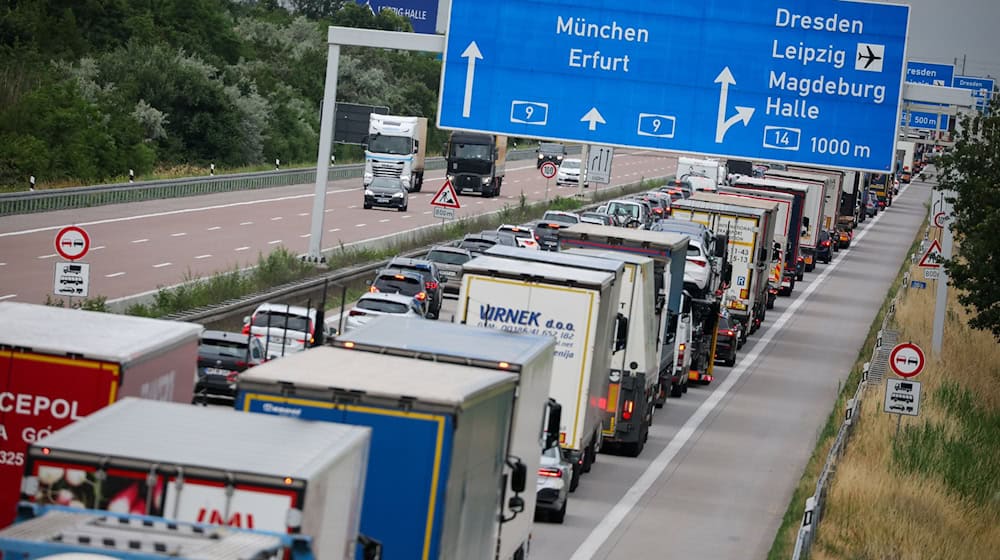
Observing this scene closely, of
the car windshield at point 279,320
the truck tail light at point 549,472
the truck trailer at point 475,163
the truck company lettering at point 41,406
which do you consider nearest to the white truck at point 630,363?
the truck tail light at point 549,472

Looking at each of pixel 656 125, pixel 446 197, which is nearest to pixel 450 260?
pixel 446 197

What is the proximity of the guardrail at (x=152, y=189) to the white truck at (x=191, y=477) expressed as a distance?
42.0 m

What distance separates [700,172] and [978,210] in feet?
183

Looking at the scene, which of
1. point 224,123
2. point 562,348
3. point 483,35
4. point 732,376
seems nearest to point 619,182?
point 224,123

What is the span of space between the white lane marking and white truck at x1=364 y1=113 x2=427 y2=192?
26302 mm

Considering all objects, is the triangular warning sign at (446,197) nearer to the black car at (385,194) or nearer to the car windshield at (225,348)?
the black car at (385,194)

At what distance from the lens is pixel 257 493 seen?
8.86 metres

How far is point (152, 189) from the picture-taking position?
62.2 m

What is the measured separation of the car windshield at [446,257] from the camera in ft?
151

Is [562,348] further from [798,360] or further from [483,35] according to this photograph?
[798,360]

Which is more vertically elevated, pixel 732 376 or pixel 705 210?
pixel 705 210

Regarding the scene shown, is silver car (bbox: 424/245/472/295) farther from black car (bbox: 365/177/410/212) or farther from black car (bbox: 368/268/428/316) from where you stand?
black car (bbox: 365/177/410/212)

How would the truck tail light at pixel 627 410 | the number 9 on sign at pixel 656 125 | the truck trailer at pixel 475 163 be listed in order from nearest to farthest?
1. the truck tail light at pixel 627 410
2. the number 9 on sign at pixel 656 125
3. the truck trailer at pixel 475 163

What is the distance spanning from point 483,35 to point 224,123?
52672mm
